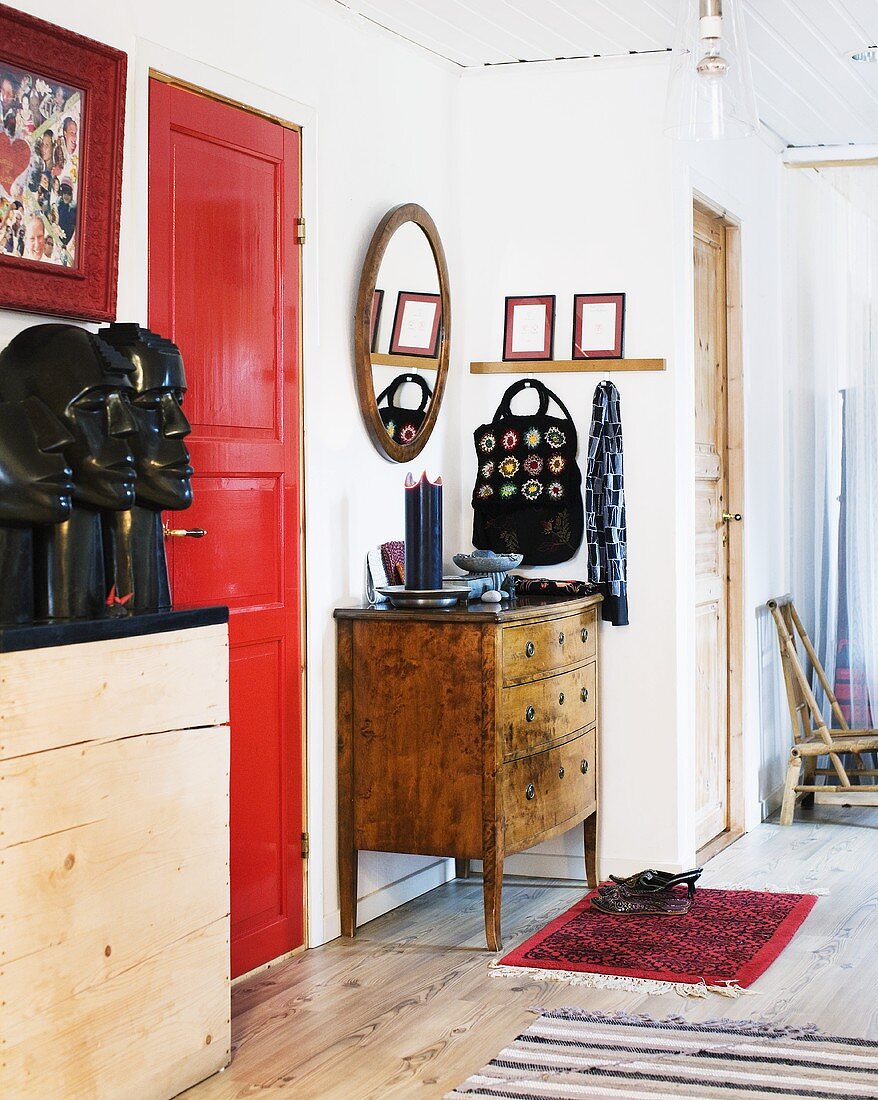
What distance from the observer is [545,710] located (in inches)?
150

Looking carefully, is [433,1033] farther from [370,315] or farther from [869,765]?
[869,765]

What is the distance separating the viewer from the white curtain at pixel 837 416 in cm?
567

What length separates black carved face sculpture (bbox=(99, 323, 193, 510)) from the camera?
278 centimetres

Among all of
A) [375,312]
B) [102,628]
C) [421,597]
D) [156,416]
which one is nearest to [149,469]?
[156,416]

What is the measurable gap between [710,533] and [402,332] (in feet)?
4.89

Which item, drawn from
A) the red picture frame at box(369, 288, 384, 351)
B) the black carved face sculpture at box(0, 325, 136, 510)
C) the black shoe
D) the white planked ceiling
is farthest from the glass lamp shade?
the black shoe

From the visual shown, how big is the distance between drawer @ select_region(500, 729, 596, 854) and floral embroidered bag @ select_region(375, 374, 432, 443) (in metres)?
1.04

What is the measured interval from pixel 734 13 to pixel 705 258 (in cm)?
191

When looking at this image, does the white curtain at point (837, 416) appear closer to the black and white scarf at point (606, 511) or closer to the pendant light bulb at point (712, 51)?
the black and white scarf at point (606, 511)

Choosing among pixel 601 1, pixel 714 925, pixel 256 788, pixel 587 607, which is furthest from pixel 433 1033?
pixel 601 1

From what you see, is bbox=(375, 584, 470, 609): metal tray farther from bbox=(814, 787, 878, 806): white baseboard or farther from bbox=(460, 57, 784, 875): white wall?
bbox=(814, 787, 878, 806): white baseboard

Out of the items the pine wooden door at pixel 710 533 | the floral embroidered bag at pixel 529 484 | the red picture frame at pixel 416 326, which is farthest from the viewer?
the pine wooden door at pixel 710 533

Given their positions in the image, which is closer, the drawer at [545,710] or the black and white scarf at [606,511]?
the drawer at [545,710]

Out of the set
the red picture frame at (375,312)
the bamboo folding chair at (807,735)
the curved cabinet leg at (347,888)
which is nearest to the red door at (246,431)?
the curved cabinet leg at (347,888)
